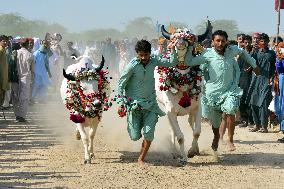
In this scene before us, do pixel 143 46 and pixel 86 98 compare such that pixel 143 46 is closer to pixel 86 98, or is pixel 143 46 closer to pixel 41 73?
pixel 86 98

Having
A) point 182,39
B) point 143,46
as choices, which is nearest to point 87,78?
point 143,46

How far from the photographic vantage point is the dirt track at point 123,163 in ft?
28.0

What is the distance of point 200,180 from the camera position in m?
8.70

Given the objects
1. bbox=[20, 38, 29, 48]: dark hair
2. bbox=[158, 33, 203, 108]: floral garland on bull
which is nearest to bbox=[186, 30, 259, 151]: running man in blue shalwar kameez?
bbox=[158, 33, 203, 108]: floral garland on bull

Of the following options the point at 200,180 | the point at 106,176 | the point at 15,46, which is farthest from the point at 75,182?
the point at 15,46

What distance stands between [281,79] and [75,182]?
18.5 feet

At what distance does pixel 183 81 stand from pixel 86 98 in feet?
4.95

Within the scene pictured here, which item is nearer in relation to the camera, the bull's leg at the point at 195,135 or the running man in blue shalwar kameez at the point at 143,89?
the running man in blue shalwar kameez at the point at 143,89

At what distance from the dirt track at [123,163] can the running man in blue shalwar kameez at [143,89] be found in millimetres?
531

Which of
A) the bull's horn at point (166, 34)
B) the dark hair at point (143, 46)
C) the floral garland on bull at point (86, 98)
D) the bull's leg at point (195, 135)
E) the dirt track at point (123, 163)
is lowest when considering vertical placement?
the dirt track at point (123, 163)

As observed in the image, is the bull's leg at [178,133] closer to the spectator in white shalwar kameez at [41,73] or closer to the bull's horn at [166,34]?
the bull's horn at [166,34]

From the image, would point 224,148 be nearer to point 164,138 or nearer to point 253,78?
point 164,138

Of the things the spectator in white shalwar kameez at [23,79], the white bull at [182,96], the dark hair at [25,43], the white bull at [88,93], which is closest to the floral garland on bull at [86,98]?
the white bull at [88,93]

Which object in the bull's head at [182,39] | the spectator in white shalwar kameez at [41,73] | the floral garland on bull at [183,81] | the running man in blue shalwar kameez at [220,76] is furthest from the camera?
the spectator in white shalwar kameez at [41,73]
